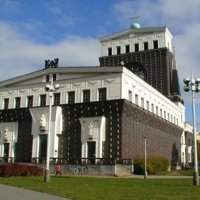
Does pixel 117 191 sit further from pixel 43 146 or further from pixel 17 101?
pixel 17 101

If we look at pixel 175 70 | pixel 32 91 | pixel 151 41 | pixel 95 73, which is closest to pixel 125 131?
pixel 95 73

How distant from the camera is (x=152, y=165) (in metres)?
55.1

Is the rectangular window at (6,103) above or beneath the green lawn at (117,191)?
above

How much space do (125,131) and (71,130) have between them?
7.75 meters

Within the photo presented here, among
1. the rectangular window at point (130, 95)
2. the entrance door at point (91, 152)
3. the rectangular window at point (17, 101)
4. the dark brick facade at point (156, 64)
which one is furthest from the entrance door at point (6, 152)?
the dark brick facade at point (156, 64)

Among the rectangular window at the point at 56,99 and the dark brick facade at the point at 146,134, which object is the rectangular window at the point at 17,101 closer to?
the rectangular window at the point at 56,99

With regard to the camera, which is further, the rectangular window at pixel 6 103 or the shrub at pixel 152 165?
the rectangular window at pixel 6 103

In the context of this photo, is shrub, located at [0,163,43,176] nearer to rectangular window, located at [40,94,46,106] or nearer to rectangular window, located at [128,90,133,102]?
rectangular window, located at [128,90,133,102]

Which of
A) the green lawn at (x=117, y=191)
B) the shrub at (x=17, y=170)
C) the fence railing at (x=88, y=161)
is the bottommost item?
the green lawn at (x=117, y=191)

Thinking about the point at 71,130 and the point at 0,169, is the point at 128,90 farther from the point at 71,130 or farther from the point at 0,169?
the point at 0,169

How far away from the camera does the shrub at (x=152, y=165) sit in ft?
172

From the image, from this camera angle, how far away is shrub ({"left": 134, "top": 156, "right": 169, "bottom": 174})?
5250 cm

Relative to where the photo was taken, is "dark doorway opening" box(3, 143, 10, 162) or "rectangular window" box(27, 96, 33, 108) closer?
"dark doorway opening" box(3, 143, 10, 162)

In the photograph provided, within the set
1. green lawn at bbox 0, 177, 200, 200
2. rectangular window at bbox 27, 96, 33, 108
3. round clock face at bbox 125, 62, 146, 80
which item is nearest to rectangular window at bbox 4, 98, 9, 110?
rectangular window at bbox 27, 96, 33, 108
